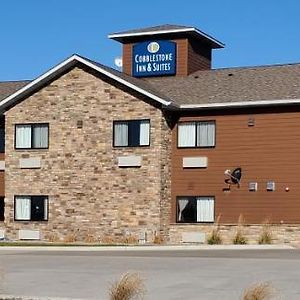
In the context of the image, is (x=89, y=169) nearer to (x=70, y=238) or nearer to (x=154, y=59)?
(x=70, y=238)

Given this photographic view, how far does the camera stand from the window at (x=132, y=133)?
3247 cm

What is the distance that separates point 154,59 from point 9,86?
7.95 metres

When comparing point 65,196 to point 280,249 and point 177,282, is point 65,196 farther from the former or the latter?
point 177,282

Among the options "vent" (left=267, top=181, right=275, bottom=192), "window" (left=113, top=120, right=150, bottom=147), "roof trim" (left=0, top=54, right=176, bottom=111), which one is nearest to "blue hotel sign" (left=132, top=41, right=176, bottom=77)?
"roof trim" (left=0, top=54, right=176, bottom=111)

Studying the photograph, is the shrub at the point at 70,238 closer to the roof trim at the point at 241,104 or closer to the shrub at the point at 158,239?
the shrub at the point at 158,239

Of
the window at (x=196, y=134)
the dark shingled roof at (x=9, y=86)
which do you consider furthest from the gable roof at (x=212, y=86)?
the dark shingled roof at (x=9, y=86)

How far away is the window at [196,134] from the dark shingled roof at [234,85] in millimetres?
959

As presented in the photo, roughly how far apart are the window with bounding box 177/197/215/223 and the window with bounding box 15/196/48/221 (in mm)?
5942

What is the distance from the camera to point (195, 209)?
107 ft

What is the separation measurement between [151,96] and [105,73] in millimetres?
2420

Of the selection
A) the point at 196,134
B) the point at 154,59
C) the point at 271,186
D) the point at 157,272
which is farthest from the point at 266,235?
the point at 157,272

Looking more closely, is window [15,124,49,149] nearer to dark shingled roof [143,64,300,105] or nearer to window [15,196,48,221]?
window [15,196,48,221]

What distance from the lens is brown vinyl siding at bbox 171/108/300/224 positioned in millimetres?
30875

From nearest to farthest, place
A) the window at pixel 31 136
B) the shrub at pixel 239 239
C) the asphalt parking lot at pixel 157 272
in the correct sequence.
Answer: the asphalt parking lot at pixel 157 272
the shrub at pixel 239 239
the window at pixel 31 136
